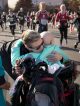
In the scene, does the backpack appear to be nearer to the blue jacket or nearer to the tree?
the blue jacket

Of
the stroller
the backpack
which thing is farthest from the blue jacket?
the stroller

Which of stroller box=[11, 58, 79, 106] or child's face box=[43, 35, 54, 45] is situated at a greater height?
child's face box=[43, 35, 54, 45]

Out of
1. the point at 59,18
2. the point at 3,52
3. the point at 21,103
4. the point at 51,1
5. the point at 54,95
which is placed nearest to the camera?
the point at 54,95

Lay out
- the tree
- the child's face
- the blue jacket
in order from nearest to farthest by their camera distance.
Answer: the blue jacket, the child's face, the tree

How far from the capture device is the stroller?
3.90 metres

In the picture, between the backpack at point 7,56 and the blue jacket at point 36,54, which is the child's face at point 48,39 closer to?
the blue jacket at point 36,54

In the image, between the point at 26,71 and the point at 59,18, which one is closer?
the point at 26,71

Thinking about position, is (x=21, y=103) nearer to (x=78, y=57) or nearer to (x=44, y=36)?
(x=44, y=36)

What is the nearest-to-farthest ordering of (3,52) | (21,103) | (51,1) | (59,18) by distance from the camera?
1. (21,103)
2. (3,52)
3. (59,18)
4. (51,1)

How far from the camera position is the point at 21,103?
14.0 feet

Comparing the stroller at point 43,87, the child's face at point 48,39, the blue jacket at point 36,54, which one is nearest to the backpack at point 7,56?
the blue jacket at point 36,54

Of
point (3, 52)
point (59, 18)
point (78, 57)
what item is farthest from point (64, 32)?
point (3, 52)

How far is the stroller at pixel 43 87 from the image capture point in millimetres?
3898

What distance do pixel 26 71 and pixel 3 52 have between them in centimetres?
141
